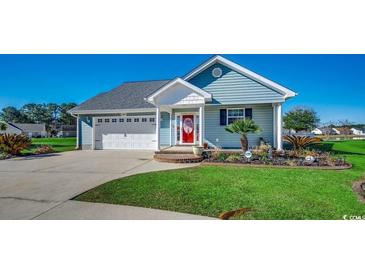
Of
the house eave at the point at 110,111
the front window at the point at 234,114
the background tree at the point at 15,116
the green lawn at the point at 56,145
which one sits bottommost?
the green lawn at the point at 56,145

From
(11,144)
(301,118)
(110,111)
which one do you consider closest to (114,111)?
(110,111)

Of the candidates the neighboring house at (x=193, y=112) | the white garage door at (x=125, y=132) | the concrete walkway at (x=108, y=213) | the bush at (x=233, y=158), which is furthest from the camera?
the white garage door at (x=125, y=132)

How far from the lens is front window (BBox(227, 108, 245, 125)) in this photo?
12.3 metres

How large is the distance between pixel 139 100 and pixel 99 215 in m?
11.7

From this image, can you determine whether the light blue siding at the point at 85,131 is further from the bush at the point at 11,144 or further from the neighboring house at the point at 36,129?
the neighboring house at the point at 36,129

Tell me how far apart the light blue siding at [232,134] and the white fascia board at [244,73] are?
1.32 metres

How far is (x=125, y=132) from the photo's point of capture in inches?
579

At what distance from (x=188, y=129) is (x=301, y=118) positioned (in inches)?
1287

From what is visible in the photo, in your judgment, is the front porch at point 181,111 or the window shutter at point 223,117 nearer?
the front porch at point 181,111

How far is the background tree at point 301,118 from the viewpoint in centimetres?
3612

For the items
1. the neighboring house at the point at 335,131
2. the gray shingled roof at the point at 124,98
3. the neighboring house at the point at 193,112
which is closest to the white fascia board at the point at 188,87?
the neighboring house at the point at 193,112
